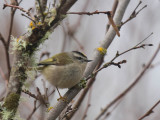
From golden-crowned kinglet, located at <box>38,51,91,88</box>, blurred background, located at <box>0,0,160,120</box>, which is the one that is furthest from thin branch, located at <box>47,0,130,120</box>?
blurred background, located at <box>0,0,160,120</box>

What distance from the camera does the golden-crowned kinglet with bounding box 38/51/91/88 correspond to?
2.96 m

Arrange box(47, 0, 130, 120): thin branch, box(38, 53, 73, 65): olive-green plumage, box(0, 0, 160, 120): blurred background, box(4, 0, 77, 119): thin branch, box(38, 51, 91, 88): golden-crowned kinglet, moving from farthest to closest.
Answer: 1. box(0, 0, 160, 120): blurred background
2. box(38, 53, 73, 65): olive-green plumage
3. box(38, 51, 91, 88): golden-crowned kinglet
4. box(47, 0, 130, 120): thin branch
5. box(4, 0, 77, 119): thin branch

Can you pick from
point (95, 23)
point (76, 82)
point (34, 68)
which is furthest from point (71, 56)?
point (95, 23)

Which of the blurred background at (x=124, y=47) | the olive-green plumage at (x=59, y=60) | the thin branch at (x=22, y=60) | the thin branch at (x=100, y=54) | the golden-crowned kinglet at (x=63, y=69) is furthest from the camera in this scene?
the blurred background at (x=124, y=47)

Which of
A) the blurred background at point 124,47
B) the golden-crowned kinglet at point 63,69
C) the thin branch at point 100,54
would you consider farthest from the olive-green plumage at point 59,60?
the blurred background at point 124,47

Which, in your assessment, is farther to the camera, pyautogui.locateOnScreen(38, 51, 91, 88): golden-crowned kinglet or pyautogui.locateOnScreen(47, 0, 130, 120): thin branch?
pyautogui.locateOnScreen(38, 51, 91, 88): golden-crowned kinglet

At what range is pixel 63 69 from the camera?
10.6 feet

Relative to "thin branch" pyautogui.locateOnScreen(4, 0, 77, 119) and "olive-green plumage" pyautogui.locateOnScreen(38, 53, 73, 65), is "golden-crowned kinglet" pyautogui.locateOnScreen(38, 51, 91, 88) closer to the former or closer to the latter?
"olive-green plumage" pyautogui.locateOnScreen(38, 53, 73, 65)

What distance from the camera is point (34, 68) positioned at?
1.77m

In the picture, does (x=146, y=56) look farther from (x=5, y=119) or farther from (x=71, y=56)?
(x=5, y=119)

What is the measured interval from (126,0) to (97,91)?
14.4 ft

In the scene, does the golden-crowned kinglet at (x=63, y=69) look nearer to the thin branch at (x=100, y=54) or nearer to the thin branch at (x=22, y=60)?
the thin branch at (x=100, y=54)

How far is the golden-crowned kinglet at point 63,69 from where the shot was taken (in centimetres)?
296

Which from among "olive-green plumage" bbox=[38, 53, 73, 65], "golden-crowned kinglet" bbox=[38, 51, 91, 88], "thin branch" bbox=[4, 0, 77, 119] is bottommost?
"thin branch" bbox=[4, 0, 77, 119]
